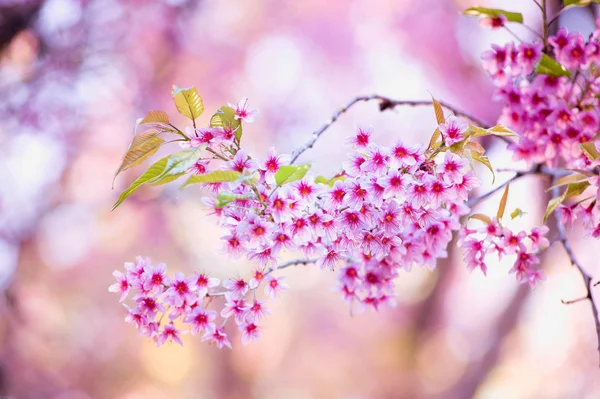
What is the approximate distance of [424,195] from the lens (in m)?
0.52

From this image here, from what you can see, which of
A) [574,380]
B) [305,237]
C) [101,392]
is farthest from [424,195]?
[574,380]

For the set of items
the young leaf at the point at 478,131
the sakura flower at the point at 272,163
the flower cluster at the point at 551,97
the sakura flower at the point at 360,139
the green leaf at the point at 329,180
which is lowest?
the sakura flower at the point at 272,163

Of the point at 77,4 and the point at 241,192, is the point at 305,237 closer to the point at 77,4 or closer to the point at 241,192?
the point at 241,192

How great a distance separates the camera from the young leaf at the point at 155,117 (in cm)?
54

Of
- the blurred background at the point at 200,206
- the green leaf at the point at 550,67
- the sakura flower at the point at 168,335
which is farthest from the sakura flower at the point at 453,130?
the blurred background at the point at 200,206

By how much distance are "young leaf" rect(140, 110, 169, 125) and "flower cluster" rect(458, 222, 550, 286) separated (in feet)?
1.29

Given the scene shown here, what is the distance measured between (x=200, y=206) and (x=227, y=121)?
1.69m

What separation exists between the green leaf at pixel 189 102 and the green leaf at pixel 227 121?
0.02 m

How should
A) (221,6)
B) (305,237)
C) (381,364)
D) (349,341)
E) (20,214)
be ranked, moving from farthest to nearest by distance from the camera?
(349,341)
(381,364)
(221,6)
(20,214)
(305,237)

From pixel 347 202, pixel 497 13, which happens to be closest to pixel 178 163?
pixel 347 202

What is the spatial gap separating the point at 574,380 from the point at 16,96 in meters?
3.38

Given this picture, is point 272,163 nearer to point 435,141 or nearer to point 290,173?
point 290,173

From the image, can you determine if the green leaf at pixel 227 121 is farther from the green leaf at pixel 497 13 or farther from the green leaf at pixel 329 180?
the green leaf at pixel 497 13

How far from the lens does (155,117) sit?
1.77 feet
